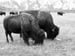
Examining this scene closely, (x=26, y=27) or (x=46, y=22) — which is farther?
(x=46, y=22)

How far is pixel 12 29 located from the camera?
30.1 ft

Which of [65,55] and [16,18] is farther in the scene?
[16,18]

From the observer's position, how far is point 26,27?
853 cm

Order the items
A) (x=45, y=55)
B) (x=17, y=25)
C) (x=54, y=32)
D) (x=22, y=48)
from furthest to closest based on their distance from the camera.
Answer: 1. (x=54, y=32)
2. (x=17, y=25)
3. (x=22, y=48)
4. (x=45, y=55)

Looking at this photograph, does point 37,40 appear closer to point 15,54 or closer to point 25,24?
point 25,24

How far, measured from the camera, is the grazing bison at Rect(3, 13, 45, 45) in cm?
832

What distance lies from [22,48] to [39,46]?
856 millimetres

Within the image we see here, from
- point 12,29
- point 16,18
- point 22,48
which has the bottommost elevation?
point 22,48

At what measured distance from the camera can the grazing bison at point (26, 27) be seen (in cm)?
832

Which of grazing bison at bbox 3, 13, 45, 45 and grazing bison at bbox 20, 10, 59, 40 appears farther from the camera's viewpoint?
grazing bison at bbox 20, 10, 59, 40

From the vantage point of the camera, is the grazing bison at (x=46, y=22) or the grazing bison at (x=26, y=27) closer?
the grazing bison at (x=26, y=27)

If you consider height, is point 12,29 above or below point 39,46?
above

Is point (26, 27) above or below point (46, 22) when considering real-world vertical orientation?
above

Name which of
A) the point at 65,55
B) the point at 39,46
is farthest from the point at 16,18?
the point at 65,55
